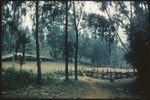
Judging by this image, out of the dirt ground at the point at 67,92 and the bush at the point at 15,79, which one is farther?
the bush at the point at 15,79

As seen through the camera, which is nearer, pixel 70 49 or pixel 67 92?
pixel 67 92

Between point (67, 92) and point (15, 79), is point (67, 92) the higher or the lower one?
the lower one

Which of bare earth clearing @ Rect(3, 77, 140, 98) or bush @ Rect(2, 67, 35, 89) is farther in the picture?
bush @ Rect(2, 67, 35, 89)

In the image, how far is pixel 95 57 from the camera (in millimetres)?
56750

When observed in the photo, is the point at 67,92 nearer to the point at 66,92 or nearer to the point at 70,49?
the point at 66,92

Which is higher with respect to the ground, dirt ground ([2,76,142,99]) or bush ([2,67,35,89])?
bush ([2,67,35,89])

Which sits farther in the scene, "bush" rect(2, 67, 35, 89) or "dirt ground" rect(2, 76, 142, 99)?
"bush" rect(2, 67, 35, 89)

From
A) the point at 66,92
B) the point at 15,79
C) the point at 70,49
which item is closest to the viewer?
the point at 66,92

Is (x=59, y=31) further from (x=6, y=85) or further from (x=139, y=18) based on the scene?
(x=6, y=85)

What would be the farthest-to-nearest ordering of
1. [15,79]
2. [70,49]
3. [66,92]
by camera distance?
[70,49] < [15,79] < [66,92]

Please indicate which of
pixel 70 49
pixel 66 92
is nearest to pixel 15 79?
pixel 66 92

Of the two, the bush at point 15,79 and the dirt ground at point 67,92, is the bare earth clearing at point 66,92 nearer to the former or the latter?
the dirt ground at point 67,92

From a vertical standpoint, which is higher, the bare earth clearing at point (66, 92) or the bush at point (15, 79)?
the bush at point (15, 79)

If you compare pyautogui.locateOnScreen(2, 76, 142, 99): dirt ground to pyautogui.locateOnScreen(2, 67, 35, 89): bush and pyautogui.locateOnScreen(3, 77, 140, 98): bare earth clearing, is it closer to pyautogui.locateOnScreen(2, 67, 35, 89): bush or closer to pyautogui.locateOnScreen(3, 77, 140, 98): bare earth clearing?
pyautogui.locateOnScreen(3, 77, 140, 98): bare earth clearing
